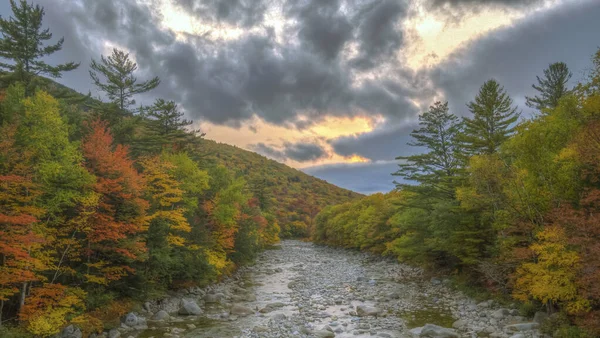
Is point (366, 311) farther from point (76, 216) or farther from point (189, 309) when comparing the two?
point (76, 216)

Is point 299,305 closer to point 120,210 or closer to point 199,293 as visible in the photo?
point 199,293

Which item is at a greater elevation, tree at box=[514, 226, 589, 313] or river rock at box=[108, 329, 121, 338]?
tree at box=[514, 226, 589, 313]

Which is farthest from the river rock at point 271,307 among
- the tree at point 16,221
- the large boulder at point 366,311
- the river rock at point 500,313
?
the river rock at point 500,313

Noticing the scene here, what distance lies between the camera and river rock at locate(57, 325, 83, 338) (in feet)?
49.6

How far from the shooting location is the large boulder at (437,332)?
1603 cm

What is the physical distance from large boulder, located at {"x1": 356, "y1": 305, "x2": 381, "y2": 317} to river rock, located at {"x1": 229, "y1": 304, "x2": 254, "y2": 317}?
7061mm

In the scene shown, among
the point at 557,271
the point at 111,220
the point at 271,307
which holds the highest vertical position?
the point at 111,220

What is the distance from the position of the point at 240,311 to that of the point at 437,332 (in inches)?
485

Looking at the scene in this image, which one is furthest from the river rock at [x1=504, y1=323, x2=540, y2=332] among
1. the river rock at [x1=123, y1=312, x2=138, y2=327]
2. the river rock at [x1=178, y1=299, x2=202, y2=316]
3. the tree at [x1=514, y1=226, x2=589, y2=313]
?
the river rock at [x1=123, y1=312, x2=138, y2=327]

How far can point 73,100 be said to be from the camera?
32.4 metres

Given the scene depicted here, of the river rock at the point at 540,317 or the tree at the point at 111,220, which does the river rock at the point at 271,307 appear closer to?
the tree at the point at 111,220

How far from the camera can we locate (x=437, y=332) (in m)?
16.3

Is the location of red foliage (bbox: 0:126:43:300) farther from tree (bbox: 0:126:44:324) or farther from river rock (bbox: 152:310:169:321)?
river rock (bbox: 152:310:169:321)

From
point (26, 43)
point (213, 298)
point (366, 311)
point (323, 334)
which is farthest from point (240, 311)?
point (26, 43)
